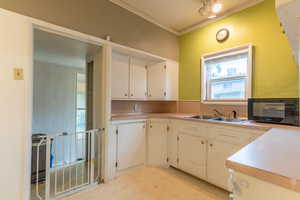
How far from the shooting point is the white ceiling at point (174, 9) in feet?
7.68

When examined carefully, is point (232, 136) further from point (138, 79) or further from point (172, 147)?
point (138, 79)

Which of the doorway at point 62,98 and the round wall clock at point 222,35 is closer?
the round wall clock at point 222,35

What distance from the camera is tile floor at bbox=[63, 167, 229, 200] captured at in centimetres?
180

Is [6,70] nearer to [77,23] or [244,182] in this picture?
[77,23]

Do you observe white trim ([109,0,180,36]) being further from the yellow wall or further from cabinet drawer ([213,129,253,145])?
cabinet drawer ([213,129,253,145])

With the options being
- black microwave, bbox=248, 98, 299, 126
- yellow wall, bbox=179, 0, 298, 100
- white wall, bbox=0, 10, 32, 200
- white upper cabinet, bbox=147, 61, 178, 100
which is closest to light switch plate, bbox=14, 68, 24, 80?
white wall, bbox=0, 10, 32, 200

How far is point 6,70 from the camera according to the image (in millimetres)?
1386

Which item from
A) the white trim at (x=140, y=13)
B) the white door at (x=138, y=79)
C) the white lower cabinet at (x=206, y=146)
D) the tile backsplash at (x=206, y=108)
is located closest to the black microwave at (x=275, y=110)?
the white lower cabinet at (x=206, y=146)

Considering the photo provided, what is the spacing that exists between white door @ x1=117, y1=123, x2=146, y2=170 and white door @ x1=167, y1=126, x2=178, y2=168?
472 millimetres

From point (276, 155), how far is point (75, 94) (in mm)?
4689

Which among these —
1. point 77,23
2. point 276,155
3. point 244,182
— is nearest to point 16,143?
point 77,23

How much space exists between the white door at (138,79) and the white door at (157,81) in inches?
4.6

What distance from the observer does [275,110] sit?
5.77ft

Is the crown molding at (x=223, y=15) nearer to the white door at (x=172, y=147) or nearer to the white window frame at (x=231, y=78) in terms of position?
the white window frame at (x=231, y=78)
